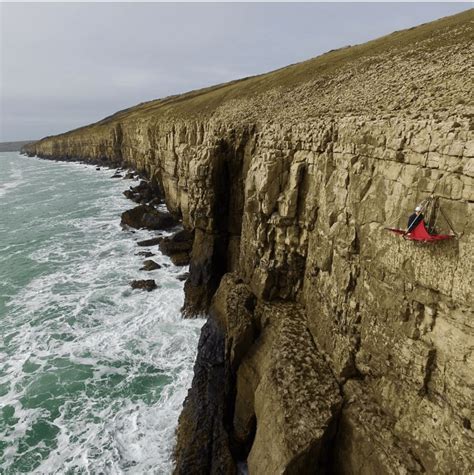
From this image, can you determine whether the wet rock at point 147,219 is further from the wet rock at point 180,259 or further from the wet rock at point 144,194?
the wet rock at point 144,194

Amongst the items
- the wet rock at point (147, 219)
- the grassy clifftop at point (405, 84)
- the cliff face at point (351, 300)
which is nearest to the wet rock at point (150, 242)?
the wet rock at point (147, 219)

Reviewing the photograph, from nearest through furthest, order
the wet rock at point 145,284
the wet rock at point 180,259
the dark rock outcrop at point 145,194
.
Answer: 1. the wet rock at point 145,284
2. the wet rock at point 180,259
3. the dark rock outcrop at point 145,194

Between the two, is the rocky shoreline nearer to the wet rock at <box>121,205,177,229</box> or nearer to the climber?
the wet rock at <box>121,205,177,229</box>

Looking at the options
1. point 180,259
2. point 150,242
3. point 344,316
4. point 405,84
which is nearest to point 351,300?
point 344,316

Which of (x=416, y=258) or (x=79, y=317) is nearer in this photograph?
(x=416, y=258)

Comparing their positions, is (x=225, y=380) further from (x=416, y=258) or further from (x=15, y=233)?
(x=15, y=233)

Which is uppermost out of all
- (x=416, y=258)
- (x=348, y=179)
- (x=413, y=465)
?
(x=348, y=179)

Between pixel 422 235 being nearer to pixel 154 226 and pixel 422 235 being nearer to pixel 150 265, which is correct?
pixel 150 265

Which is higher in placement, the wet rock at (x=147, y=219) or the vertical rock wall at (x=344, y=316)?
the vertical rock wall at (x=344, y=316)

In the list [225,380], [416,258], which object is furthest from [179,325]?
[416,258]
